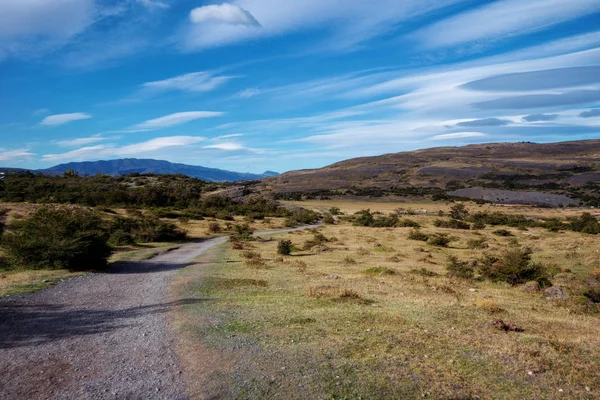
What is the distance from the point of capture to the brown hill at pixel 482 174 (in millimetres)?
111625

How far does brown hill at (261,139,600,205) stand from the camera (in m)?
112

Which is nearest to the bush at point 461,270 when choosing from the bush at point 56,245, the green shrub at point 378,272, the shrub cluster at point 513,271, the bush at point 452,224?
the shrub cluster at point 513,271

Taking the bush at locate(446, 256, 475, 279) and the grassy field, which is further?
the bush at locate(446, 256, 475, 279)

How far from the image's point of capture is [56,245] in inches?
699

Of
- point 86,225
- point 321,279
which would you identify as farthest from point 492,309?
point 86,225

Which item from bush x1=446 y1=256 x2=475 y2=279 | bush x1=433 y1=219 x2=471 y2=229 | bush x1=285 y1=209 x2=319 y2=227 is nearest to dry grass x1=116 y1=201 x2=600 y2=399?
bush x1=446 y1=256 x2=475 y2=279

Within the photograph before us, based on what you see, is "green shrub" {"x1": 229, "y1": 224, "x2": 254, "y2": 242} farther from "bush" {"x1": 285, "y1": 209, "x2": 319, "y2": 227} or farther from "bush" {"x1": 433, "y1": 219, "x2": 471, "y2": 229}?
"bush" {"x1": 433, "y1": 219, "x2": 471, "y2": 229}

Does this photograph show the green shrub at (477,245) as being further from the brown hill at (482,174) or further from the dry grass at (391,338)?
the brown hill at (482,174)

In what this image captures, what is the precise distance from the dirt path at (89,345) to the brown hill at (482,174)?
95.7 metres

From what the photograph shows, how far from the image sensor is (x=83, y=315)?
10664 millimetres

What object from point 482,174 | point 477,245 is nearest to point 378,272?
point 477,245

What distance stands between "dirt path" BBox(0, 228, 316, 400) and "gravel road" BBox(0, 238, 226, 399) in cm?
2

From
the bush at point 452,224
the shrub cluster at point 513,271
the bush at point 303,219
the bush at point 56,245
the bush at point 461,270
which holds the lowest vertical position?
the bush at point 452,224

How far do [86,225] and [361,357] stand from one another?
17.6 metres
